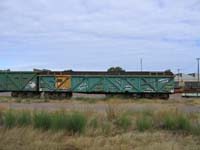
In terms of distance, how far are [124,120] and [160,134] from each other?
196 centimetres

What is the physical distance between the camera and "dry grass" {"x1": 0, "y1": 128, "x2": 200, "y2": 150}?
10812 millimetres

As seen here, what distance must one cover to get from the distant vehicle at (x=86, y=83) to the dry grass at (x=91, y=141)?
31853 mm

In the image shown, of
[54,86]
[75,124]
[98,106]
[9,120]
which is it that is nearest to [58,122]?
[75,124]

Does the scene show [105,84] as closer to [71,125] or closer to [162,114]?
[162,114]

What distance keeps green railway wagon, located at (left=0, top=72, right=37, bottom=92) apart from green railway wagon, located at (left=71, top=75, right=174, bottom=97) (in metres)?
4.33

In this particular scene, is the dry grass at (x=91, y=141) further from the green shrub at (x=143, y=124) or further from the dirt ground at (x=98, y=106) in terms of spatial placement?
the dirt ground at (x=98, y=106)

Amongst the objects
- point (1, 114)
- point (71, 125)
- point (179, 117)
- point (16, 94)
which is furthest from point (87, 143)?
point (16, 94)

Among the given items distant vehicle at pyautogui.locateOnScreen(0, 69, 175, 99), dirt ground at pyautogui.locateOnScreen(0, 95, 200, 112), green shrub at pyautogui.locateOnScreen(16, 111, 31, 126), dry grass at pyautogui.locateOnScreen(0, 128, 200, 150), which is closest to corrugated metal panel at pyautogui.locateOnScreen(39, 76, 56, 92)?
distant vehicle at pyautogui.locateOnScreen(0, 69, 175, 99)

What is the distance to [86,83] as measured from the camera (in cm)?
4594

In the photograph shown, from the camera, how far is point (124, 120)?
15.2 metres

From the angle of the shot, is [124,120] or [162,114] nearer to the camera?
[124,120]

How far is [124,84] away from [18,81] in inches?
443

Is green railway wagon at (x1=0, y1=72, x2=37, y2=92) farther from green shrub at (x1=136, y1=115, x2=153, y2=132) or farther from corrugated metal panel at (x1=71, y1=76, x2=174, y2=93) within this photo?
green shrub at (x1=136, y1=115, x2=153, y2=132)

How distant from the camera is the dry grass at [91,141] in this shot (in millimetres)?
10812
